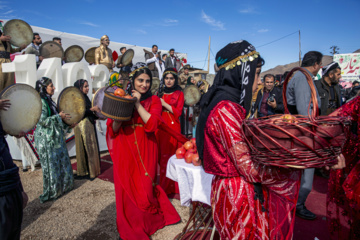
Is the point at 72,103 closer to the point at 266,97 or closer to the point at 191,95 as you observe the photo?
the point at 191,95

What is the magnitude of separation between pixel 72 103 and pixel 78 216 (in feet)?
7.05

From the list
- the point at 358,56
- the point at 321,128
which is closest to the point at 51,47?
the point at 321,128

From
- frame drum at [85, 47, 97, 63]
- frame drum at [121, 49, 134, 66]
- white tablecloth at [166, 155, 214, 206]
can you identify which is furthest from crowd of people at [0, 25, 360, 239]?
frame drum at [85, 47, 97, 63]

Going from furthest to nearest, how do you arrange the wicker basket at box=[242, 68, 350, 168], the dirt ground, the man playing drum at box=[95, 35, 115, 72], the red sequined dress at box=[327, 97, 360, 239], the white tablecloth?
the man playing drum at box=[95, 35, 115, 72]
the dirt ground
the white tablecloth
the red sequined dress at box=[327, 97, 360, 239]
the wicker basket at box=[242, 68, 350, 168]

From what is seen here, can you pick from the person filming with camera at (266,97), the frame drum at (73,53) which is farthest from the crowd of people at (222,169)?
the frame drum at (73,53)

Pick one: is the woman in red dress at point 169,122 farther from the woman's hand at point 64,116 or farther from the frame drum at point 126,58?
the frame drum at point 126,58

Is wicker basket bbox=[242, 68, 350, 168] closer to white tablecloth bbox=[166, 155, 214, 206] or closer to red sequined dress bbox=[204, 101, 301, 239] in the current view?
red sequined dress bbox=[204, 101, 301, 239]

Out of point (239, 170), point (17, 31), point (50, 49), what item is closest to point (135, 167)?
point (239, 170)

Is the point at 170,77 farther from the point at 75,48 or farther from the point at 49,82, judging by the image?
the point at 75,48

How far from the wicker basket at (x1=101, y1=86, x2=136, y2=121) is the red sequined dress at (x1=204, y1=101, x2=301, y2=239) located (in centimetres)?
117

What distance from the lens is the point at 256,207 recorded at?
1451mm

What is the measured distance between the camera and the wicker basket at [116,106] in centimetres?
231

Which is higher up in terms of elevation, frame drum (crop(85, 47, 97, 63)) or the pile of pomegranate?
frame drum (crop(85, 47, 97, 63))

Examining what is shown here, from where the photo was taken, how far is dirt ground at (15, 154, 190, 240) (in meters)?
3.11
